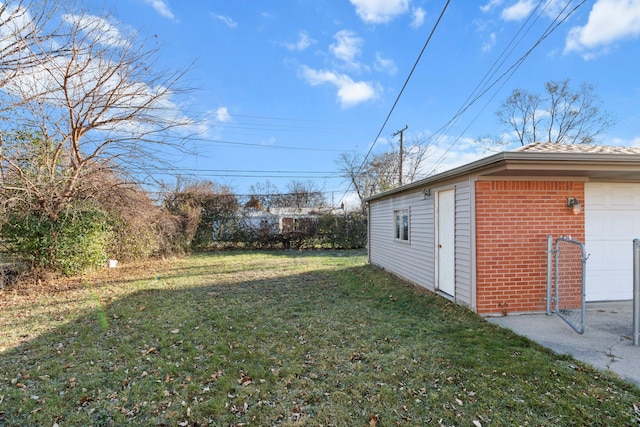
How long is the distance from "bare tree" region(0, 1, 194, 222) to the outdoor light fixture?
6852 mm

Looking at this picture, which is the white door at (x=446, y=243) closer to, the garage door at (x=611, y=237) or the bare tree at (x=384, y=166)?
the garage door at (x=611, y=237)

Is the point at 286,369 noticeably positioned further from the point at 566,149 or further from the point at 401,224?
the point at 401,224

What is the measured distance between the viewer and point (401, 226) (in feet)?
25.9

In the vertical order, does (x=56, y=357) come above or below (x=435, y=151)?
below

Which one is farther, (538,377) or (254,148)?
(254,148)

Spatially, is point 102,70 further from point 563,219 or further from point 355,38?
point 563,219

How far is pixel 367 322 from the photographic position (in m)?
4.61

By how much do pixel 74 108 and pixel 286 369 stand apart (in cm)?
640

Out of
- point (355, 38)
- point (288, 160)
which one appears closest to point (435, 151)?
point (288, 160)

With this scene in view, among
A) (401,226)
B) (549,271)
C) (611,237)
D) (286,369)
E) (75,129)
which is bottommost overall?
(286,369)

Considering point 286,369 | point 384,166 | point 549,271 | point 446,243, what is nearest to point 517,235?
point 549,271

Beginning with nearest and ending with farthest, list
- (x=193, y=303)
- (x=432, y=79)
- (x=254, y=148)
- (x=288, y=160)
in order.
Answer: (x=193, y=303) < (x=432, y=79) < (x=254, y=148) < (x=288, y=160)

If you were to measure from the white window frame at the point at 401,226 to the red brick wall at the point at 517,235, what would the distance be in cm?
268

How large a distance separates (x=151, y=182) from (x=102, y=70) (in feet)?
8.12
